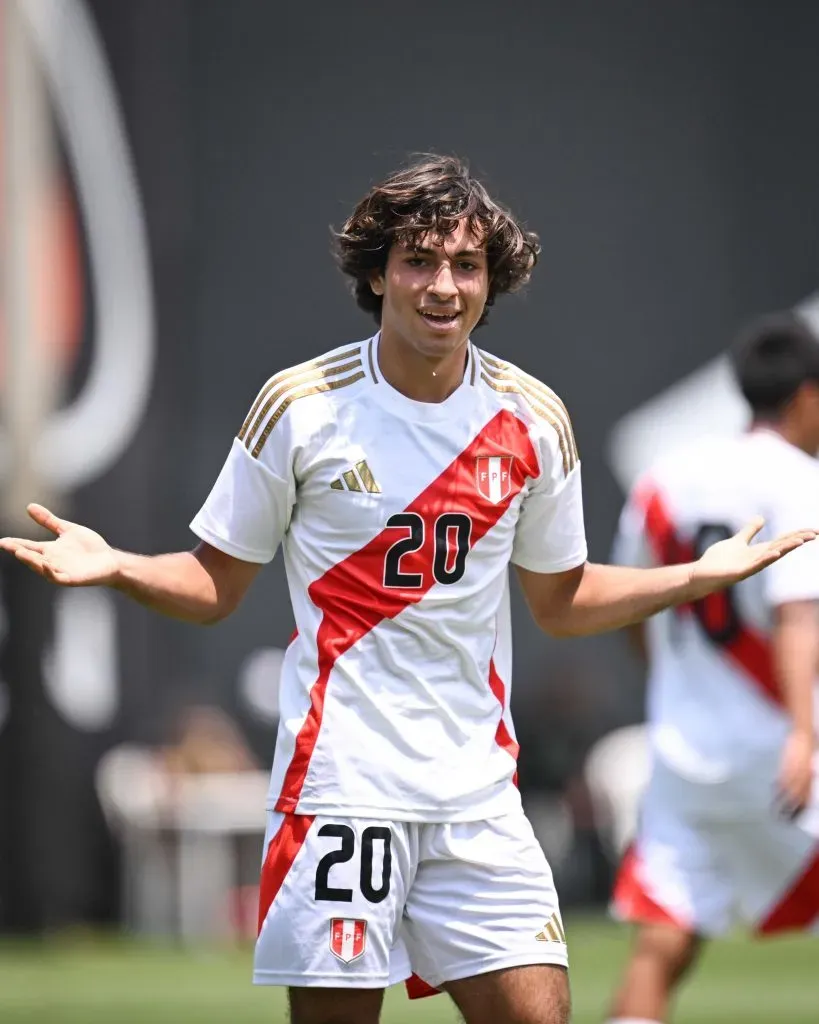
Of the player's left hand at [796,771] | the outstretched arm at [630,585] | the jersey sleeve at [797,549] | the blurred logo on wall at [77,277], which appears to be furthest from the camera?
the blurred logo on wall at [77,277]

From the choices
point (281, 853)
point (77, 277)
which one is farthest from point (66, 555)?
point (77, 277)

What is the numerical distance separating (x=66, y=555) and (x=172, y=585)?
0.26 m

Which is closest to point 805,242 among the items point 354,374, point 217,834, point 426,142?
point 426,142

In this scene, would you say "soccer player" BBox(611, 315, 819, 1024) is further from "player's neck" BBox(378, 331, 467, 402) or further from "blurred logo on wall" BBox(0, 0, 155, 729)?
"blurred logo on wall" BBox(0, 0, 155, 729)

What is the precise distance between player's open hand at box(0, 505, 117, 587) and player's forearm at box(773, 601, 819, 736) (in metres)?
2.41

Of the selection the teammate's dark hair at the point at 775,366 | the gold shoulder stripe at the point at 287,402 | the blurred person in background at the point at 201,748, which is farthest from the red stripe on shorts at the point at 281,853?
the blurred person in background at the point at 201,748

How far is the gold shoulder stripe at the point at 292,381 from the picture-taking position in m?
4.61

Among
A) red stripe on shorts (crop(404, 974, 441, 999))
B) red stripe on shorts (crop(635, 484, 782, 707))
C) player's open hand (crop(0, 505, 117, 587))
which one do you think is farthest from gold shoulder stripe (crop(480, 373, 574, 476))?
red stripe on shorts (crop(635, 484, 782, 707))

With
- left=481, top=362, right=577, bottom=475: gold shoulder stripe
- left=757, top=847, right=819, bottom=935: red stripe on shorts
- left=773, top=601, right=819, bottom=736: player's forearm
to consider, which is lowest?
left=757, top=847, right=819, bottom=935: red stripe on shorts

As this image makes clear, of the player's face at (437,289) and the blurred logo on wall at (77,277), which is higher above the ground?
the blurred logo on wall at (77,277)

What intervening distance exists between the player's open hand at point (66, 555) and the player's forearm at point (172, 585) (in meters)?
0.04

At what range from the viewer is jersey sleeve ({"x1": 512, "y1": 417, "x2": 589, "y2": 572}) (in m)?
4.75

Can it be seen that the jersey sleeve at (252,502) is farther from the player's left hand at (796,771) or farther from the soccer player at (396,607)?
the player's left hand at (796,771)

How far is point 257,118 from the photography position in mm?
15086
